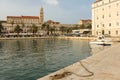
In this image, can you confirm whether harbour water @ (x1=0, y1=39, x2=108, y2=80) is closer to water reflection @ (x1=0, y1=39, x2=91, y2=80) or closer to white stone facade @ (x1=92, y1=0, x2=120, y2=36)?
water reflection @ (x1=0, y1=39, x2=91, y2=80)

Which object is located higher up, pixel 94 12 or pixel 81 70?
pixel 94 12

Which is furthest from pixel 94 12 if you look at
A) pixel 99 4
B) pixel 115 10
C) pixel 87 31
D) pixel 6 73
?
pixel 6 73

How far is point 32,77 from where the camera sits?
70.1 ft

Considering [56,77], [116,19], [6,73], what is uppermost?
[116,19]

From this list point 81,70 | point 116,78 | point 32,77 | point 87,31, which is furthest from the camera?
point 87,31

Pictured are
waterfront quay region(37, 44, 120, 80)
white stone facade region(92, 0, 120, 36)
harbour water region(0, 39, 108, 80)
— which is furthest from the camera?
white stone facade region(92, 0, 120, 36)

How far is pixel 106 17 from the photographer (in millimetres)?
105625

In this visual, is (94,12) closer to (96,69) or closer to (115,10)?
(115,10)

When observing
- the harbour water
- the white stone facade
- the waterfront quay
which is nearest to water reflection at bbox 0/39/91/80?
the harbour water

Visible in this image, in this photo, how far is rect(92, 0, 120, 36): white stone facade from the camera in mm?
98875

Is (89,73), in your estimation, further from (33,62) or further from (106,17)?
(106,17)

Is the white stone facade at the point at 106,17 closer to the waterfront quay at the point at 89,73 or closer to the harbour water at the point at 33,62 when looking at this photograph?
the harbour water at the point at 33,62

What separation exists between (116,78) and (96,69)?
8.32 ft

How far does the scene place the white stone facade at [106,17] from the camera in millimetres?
98875
